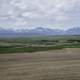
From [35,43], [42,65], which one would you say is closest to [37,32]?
[35,43]

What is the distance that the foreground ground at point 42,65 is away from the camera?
2.22 metres

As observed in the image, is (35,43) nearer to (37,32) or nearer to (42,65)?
(37,32)

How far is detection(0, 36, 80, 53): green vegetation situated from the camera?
244 centimetres

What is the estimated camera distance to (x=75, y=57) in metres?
2.48

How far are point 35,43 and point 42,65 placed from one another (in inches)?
11.2

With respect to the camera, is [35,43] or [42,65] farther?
[35,43]

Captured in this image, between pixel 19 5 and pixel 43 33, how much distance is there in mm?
411

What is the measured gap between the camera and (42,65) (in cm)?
235

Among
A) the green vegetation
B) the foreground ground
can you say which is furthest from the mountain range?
the foreground ground

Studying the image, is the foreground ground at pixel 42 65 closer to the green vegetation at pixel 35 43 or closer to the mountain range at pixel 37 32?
the green vegetation at pixel 35 43

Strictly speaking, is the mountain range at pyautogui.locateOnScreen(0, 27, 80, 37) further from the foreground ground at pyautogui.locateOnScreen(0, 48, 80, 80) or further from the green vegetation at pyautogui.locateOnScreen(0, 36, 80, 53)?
the foreground ground at pyautogui.locateOnScreen(0, 48, 80, 80)

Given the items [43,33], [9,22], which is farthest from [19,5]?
[43,33]

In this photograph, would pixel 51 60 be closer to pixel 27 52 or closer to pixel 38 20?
pixel 27 52

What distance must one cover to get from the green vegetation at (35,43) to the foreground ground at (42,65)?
0.05m
